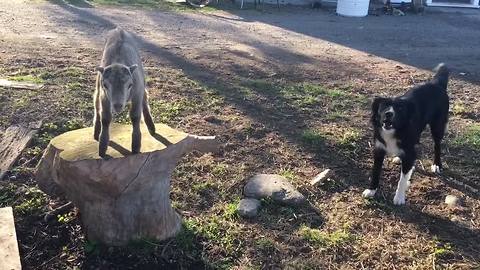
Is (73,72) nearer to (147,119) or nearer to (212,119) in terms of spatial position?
(212,119)

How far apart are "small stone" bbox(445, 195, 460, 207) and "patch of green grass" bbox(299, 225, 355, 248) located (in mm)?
1290

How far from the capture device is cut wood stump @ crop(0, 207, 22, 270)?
3.82 meters

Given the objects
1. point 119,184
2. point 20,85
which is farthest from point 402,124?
point 20,85

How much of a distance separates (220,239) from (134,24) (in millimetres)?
9098

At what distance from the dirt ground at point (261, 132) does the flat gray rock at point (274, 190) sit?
103 mm

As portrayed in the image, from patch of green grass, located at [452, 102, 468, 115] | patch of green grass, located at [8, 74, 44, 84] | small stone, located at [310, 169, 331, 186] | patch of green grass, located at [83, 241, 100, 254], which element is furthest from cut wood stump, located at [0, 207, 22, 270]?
patch of green grass, located at [452, 102, 468, 115]

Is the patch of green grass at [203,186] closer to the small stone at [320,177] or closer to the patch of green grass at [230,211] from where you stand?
the patch of green grass at [230,211]

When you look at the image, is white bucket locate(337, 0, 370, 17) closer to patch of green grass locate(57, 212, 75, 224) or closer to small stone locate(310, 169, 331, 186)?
small stone locate(310, 169, 331, 186)

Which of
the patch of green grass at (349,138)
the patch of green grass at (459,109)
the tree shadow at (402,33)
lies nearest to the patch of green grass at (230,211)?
the patch of green grass at (349,138)

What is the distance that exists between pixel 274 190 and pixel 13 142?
2868mm

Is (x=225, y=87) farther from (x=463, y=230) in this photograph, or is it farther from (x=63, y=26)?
(x=63, y=26)

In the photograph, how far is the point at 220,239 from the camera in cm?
463

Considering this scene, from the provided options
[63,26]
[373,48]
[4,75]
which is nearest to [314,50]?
[373,48]

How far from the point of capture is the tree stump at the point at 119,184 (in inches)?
167
